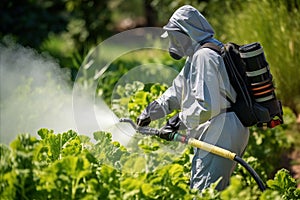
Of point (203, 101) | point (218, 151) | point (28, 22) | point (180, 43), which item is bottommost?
point (218, 151)

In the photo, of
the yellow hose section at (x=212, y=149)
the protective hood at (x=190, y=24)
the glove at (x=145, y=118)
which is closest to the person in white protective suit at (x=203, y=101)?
the protective hood at (x=190, y=24)

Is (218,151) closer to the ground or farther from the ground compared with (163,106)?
closer to the ground

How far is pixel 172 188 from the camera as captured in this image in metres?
3.85

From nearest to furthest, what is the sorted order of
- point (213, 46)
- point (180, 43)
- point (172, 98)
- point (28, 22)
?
point (213, 46)
point (180, 43)
point (172, 98)
point (28, 22)

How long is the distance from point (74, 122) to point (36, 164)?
9.00ft

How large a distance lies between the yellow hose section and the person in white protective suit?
12 centimetres

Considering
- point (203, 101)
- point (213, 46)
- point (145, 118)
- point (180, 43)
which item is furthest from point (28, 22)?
point (203, 101)

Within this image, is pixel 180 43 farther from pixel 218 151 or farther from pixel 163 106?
pixel 218 151

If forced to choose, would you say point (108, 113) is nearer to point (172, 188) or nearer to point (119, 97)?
point (119, 97)

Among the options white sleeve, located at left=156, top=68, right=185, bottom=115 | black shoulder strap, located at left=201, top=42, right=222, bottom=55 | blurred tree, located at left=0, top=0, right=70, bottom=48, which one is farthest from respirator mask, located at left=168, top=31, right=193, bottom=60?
blurred tree, located at left=0, top=0, right=70, bottom=48

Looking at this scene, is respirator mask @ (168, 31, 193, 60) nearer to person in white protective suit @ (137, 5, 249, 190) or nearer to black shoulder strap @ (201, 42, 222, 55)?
person in white protective suit @ (137, 5, 249, 190)

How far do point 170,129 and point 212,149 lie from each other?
37 cm

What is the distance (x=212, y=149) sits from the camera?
13.9 feet

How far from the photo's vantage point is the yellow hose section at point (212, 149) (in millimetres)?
4168
